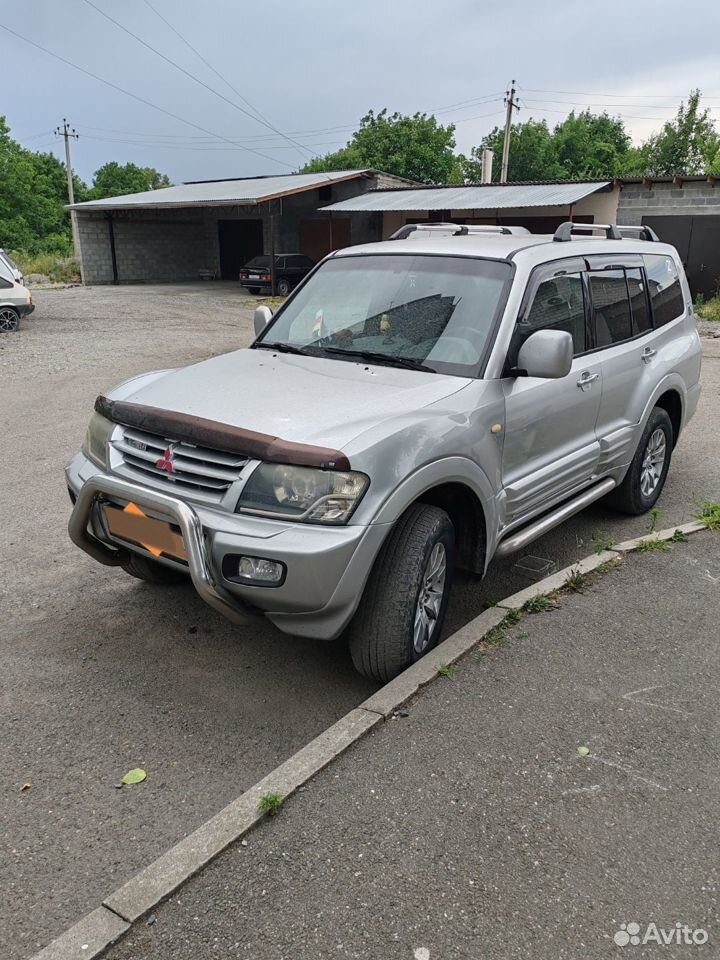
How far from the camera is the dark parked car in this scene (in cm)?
2636

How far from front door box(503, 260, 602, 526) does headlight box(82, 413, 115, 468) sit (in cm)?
190

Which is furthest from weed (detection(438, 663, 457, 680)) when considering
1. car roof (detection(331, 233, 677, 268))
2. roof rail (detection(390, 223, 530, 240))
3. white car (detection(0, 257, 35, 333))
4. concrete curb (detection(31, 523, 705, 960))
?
white car (detection(0, 257, 35, 333))

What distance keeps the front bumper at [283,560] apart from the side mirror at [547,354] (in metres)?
1.21

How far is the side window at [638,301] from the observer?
5.21 meters

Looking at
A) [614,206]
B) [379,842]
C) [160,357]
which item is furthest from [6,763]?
[614,206]

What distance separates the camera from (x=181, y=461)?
10.7 ft

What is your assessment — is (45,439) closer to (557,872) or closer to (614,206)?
(557,872)

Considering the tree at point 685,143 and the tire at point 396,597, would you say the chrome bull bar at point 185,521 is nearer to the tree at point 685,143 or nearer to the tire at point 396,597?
the tire at point 396,597

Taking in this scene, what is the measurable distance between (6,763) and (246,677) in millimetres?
1075

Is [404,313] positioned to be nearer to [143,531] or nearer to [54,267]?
[143,531]

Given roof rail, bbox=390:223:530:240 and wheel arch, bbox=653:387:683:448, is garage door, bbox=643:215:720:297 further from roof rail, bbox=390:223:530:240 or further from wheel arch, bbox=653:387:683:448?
roof rail, bbox=390:223:530:240

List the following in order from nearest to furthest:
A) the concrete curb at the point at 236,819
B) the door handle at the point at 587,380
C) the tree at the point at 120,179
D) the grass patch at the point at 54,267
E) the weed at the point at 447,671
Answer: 1. the concrete curb at the point at 236,819
2. the weed at the point at 447,671
3. the door handle at the point at 587,380
4. the grass patch at the point at 54,267
5. the tree at the point at 120,179

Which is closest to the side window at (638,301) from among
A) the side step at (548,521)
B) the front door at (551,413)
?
the front door at (551,413)

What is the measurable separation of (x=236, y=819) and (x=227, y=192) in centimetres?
2841
